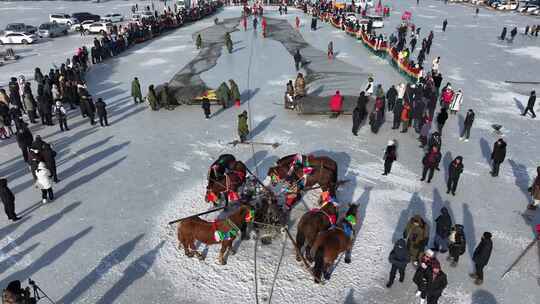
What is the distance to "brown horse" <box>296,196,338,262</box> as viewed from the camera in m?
7.14

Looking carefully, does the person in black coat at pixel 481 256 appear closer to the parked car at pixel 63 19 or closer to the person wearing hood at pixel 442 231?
the person wearing hood at pixel 442 231

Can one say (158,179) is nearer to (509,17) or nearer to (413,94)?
(413,94)

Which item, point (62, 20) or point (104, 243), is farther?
point (62, 20)

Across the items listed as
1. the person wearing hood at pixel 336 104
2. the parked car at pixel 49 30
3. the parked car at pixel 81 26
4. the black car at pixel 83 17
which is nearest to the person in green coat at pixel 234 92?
the person wearing hood at pixel 336 104

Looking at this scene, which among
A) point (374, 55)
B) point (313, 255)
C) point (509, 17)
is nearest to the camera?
point (313, 255)

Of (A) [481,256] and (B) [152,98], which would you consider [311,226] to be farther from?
(B) [152,98]

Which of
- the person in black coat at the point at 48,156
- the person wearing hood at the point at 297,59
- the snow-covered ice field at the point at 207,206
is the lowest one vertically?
the snow-covered ice field at the point at 207,206

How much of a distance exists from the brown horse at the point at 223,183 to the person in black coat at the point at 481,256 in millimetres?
5197

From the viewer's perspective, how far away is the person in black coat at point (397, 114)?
1302 centimetres

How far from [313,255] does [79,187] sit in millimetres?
6895

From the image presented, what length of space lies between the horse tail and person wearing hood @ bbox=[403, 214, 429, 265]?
5.88 feet

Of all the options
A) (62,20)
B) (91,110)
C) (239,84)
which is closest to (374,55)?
(239,84)

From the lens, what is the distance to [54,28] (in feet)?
111

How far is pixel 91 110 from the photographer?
13906mm
